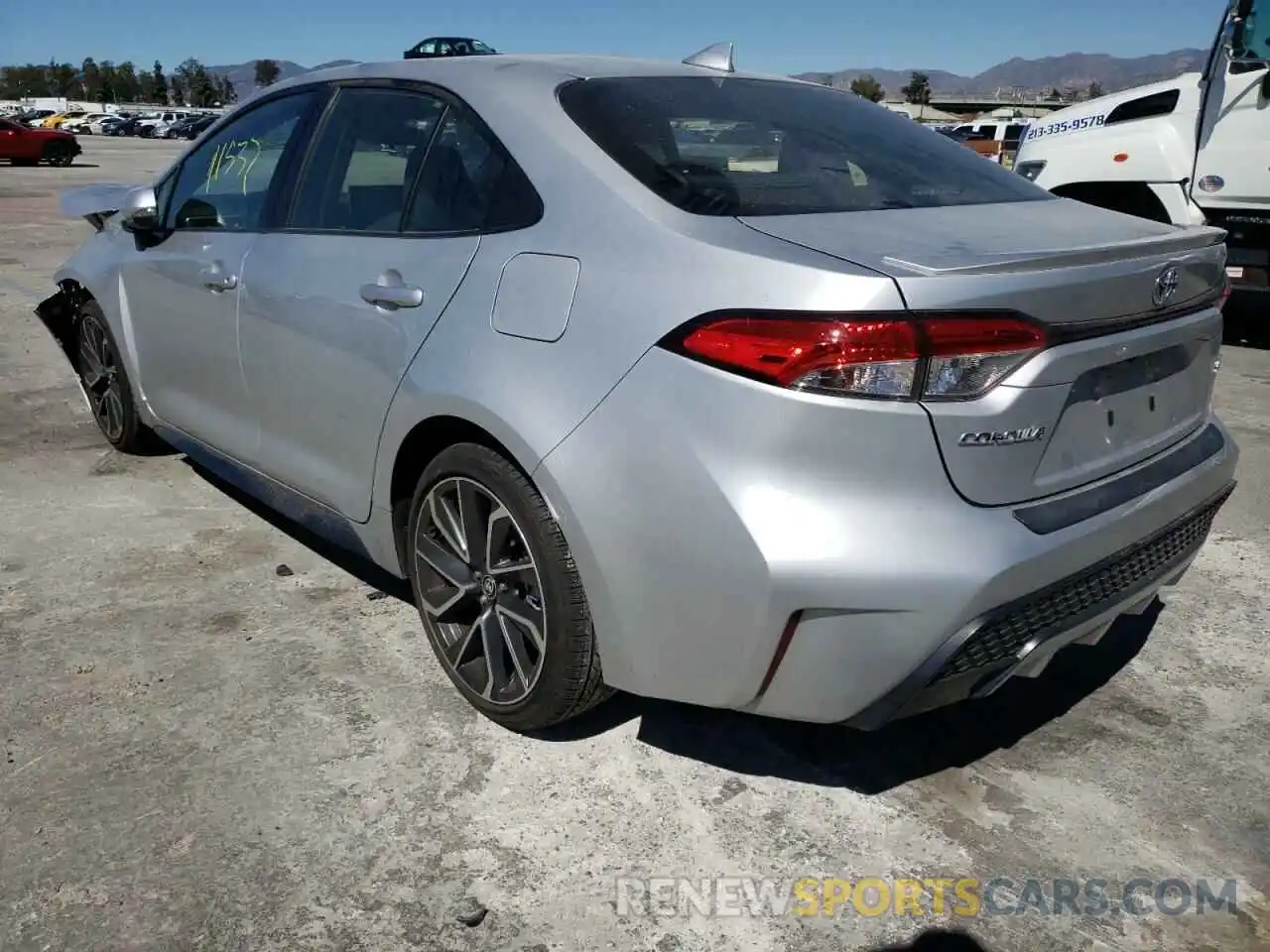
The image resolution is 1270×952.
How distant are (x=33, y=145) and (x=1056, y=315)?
35348mm

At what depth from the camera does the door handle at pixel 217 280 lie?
3434mm

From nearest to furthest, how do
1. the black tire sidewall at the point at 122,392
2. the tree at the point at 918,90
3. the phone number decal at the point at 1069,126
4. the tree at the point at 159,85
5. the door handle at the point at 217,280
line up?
the door handle at the point at 217,280
the black tire sidewall at the point at 122,392
the phone number decal at the point at 1069,126
the tree at the point at 918,90
the tree at the point at 159,85

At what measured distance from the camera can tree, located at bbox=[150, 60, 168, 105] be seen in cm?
12888

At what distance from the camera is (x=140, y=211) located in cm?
404

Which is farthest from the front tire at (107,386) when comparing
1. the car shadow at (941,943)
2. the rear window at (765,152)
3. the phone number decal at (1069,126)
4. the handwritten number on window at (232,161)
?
the phone number decal at (1069,126)

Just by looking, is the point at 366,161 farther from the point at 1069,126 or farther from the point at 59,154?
the point at 59,154

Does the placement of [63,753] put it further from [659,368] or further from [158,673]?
[659,368]

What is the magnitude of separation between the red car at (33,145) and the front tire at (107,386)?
31.0 m

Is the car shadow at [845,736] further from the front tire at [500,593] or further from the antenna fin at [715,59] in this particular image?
the antenna fin at [715,59]

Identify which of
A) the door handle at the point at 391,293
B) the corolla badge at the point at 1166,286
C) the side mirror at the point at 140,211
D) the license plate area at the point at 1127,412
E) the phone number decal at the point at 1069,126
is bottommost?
the license plate area at the point at 1127,412

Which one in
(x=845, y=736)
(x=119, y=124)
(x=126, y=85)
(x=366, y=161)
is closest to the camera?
(x=845, y=736)

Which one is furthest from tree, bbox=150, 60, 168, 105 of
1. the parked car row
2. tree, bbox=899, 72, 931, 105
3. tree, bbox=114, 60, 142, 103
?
tree, bbox=899, 72, 931, 105

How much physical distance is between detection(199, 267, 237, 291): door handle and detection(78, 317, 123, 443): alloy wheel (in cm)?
117

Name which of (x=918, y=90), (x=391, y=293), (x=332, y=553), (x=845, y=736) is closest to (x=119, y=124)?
(x=332, y=553)
